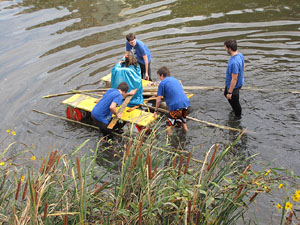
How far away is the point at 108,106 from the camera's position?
24.2 ft

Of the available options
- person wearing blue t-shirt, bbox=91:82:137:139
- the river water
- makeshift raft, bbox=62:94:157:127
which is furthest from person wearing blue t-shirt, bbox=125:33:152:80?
person wearing blue t-shirt, bbox=91:82:137:139

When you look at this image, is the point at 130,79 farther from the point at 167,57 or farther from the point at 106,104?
the point at 167,57

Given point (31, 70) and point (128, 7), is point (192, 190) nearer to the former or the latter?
point (31, 70)

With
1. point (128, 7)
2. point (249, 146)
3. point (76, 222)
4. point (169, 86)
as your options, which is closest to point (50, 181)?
point (76, 222)

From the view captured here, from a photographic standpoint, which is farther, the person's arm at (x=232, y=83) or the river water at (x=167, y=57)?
the river water at (x=167, y=57)

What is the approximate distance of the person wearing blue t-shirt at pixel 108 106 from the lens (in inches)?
284

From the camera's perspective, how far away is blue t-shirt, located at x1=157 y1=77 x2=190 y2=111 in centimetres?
716

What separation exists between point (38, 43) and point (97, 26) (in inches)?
100

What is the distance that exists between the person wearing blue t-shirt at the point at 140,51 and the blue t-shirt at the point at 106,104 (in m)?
2.22

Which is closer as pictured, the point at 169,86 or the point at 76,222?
the point at 76,222

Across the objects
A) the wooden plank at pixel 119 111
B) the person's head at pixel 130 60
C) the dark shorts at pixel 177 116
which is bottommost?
the dark shorts at pixel 177 116

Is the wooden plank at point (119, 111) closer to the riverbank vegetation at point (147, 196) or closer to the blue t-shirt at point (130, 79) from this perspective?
the blue t-shirt at point (130, 79)

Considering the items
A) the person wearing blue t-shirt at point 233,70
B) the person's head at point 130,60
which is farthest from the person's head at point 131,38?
the person wearing blue t-shirt at point 233,70

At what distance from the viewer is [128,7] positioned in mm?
15766
